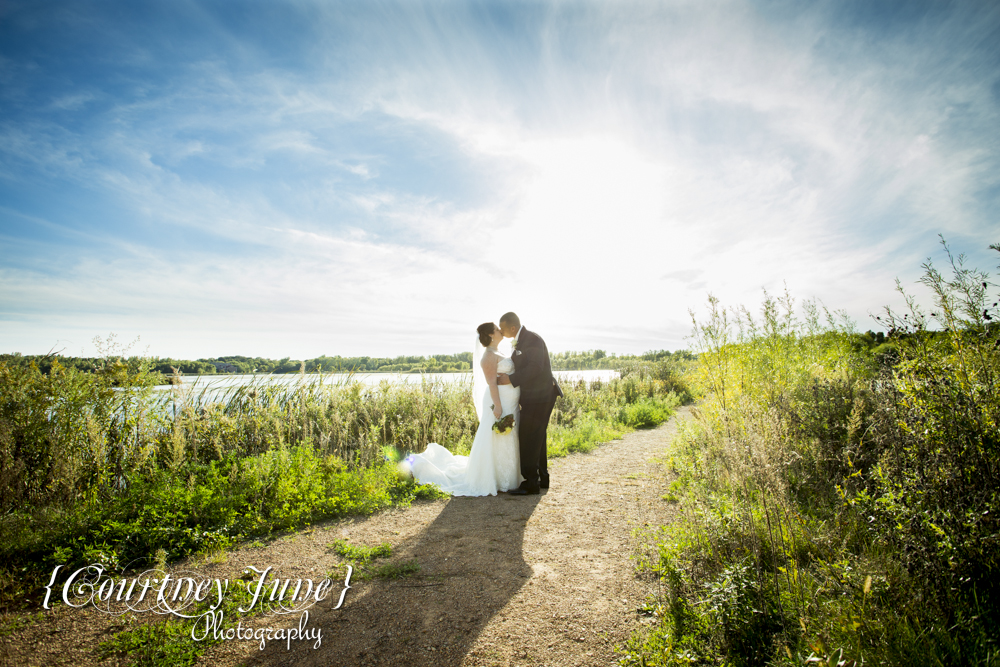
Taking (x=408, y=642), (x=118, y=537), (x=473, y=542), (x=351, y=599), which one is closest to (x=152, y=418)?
(x=118, y=537)

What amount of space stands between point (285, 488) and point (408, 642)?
9.96 ft

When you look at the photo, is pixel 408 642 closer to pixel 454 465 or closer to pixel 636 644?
pixel 636 644

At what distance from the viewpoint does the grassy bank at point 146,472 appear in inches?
153

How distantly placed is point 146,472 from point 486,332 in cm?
485

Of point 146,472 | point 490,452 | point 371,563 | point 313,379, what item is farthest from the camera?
point 313,379

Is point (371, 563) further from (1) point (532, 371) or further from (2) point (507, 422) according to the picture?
(1) point (532, 371)

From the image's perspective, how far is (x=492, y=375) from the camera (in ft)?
21.5

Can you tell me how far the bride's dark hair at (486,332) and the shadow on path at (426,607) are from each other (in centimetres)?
283

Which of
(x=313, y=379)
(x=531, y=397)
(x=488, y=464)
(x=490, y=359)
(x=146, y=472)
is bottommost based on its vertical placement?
(x=488, y=464)

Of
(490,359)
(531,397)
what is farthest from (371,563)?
(531,397)

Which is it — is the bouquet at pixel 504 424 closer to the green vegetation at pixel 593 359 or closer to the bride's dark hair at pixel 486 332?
the bride's dark hair at pixel 486 332

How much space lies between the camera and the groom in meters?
6.57

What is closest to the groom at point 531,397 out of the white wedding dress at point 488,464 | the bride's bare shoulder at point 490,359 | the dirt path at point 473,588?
the white wedding dress at point 488,464

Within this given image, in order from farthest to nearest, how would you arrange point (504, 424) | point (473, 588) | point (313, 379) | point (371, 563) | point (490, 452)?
point (313, 379) → point (490, 452) → point (504, 424) → point (371, 563) → point (473, 588)
